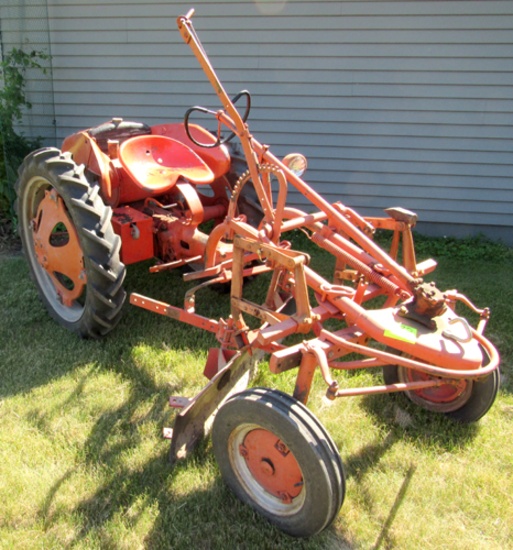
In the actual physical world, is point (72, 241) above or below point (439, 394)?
above

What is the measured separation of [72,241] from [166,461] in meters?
1.59

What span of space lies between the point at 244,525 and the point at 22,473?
111cm

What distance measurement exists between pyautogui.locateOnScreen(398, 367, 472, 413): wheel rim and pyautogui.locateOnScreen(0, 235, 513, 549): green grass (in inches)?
2.4

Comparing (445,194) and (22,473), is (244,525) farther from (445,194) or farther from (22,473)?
(445,194)

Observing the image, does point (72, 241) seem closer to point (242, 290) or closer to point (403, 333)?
point (242, 290)

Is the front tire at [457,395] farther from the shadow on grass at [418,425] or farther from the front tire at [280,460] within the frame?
the front tire at [280,460]

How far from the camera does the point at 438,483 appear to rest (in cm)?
265

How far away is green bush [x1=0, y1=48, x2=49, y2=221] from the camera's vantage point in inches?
218

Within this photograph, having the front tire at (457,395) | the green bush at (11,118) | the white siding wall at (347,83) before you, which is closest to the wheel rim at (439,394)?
the front tire at (457,395)

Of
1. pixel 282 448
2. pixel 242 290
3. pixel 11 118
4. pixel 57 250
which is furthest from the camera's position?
pixel 11 118

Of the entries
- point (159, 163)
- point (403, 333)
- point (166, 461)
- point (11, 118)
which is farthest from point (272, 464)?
point (11, 118)

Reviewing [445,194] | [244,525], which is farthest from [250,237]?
[445,194]

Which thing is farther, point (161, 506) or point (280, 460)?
point (161, 506)

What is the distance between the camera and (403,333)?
235 centimetres
